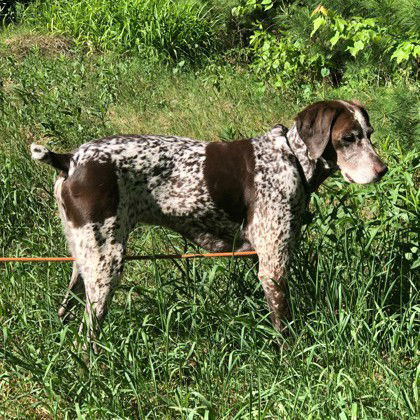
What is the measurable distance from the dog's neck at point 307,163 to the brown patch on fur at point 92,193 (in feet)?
3.06

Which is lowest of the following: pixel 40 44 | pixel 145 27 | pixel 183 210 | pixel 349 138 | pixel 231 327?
pixel 231 327

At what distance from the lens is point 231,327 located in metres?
3.77

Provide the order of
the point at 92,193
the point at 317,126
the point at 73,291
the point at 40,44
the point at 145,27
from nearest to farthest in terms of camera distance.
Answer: the point at 92,193, the point at 317,126, the point at 73,291, the point at 145,27, the point at 40,44

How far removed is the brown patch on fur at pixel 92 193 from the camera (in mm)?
3725

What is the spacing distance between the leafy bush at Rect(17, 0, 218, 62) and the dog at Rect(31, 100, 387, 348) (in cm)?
471

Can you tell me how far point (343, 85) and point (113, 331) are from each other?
475 cm

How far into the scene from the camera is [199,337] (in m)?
3.74

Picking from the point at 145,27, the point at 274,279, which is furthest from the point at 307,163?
the point at 145,27

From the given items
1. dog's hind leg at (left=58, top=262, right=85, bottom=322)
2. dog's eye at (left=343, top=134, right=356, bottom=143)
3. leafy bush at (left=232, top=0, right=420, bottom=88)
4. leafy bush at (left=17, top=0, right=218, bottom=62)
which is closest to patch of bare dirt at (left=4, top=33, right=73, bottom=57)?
leafy bush at (left=17, top=0, right=218, bottom=62)

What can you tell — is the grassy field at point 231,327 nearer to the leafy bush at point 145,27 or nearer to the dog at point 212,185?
the dog at point 212,185

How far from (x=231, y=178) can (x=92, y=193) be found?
2.34ft

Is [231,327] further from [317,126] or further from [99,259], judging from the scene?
[317,126]

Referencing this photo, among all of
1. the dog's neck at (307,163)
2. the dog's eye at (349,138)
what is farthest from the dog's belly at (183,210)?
the dog's eye at (349,138)

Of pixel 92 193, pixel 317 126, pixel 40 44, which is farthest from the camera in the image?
pixel 40 44
